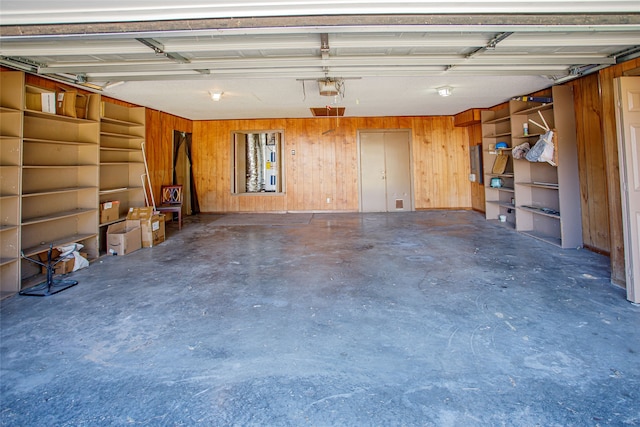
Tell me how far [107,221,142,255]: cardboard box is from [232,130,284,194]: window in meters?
4.05

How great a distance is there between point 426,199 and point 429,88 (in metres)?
3.76

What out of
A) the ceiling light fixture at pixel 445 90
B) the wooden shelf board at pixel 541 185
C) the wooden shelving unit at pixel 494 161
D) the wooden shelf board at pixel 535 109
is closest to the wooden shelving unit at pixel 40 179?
the ceiling light fixture at pixel 445 90

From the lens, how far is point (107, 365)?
6.35 ft

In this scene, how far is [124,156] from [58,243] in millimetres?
2306

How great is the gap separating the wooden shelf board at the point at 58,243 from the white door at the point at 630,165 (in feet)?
18.5

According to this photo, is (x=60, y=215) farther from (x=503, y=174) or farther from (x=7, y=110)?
(x=503, y=174)

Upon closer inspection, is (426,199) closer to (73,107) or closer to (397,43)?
(397,43)

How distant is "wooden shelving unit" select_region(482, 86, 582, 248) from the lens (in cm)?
460

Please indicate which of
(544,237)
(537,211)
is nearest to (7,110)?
(537,211)

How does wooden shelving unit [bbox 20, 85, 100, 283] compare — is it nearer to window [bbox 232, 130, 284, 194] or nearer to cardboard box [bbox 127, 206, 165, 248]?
cardboard box [bbox 127, 206, 165, 248]

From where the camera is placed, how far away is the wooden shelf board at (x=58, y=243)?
3519 millimetres

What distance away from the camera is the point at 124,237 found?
4645 millimetres

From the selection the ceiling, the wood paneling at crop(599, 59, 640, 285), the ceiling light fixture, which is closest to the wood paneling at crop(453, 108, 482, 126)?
the ceiling

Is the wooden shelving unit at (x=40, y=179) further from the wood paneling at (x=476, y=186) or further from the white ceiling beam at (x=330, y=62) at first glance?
the wood paneling at (x=476, y=186)
